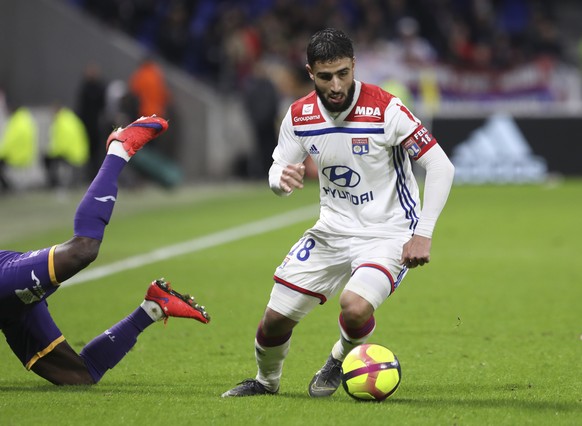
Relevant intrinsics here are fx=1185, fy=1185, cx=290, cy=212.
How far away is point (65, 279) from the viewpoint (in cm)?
611

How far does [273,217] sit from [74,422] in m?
12.8

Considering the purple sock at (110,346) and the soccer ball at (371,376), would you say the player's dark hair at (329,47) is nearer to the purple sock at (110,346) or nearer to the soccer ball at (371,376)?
the soccer ball at (371,376)

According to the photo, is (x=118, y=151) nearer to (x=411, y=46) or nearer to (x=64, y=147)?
(x=64, y=147)

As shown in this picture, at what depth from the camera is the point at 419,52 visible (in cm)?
2595

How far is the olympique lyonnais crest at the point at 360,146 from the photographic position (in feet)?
20.4

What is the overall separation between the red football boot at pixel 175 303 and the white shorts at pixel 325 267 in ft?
1.54

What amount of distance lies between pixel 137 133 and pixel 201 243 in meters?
8.58

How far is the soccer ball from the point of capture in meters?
5.99

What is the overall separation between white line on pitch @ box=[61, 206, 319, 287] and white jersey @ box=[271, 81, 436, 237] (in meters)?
5.56

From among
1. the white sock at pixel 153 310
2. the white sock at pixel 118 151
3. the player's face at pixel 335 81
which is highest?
the player's face at pixel 335 81

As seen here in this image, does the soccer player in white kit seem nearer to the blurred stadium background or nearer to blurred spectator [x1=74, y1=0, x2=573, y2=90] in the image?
the blurred stadium background

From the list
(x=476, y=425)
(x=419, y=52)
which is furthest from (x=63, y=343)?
(x=419, y=52)

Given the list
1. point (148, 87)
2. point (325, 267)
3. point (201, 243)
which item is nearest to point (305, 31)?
point (148, 87)

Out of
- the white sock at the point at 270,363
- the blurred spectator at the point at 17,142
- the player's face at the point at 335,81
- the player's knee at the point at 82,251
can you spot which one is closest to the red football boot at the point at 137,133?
the player's knee at the point at 82,251
